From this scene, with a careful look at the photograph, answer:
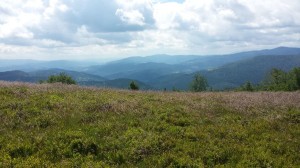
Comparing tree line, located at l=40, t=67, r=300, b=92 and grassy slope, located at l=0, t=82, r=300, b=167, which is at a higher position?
grassy slope, located at l=0, t=82, r=300, b=167

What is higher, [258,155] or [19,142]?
[19,142]

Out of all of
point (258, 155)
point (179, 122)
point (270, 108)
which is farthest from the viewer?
point (270, 108)

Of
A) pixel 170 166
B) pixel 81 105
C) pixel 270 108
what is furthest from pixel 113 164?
pixel 270 108

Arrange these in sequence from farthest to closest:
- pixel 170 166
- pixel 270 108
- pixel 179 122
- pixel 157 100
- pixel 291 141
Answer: pixel 157 100 < pixel 270 108 < pixel 179 122 < pixel 291 141 < pixel 170 166

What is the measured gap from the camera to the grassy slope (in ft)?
35.9

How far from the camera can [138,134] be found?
13.1m

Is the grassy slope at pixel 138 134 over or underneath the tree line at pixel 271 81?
over

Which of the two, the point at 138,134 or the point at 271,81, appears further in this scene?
the point at 271,81

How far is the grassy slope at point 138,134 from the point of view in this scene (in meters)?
11.0

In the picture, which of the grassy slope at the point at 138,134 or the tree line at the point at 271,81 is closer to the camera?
the grassy slope at the point at 138,134

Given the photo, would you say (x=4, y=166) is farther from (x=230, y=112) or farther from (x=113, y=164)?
(x=230, y=112)

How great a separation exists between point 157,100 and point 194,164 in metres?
11.1

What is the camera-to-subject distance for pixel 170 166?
412 inches

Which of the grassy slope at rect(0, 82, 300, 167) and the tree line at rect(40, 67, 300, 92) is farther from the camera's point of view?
the tree line at rect(40, 67, 300, 92)
